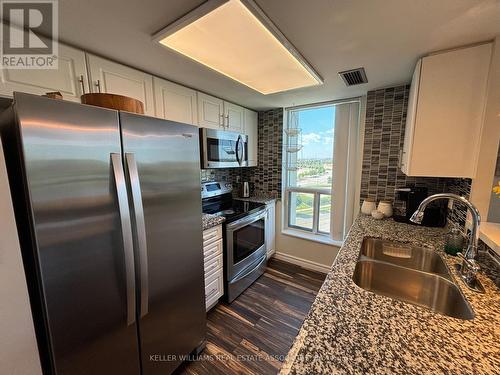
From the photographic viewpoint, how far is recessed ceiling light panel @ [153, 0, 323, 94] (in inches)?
36.9

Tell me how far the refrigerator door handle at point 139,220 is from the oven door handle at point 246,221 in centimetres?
95

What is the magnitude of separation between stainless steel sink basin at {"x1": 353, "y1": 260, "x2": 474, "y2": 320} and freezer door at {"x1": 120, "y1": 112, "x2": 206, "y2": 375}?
1.07 metres

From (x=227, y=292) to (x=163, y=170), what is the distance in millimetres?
1507

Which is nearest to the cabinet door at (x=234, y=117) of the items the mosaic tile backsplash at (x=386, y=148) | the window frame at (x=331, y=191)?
the window frame at (x=331, y=191)

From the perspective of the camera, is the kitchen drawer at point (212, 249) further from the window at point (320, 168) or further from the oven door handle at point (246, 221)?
the window at point (320, 168)

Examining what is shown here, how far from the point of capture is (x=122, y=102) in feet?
3.55

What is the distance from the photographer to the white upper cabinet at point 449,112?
1180 millimetres

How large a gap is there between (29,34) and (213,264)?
189cm

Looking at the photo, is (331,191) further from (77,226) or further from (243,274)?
(77,226)

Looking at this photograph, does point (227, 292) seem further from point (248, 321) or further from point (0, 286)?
point (0, 286)

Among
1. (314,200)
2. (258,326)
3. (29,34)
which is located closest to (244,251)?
(258,326)

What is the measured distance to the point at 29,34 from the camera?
3.42 ft

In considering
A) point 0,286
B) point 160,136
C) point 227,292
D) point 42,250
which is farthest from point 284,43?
point 227,292

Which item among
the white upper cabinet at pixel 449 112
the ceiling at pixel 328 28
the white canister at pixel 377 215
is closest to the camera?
the ceiling at pixel 328 28
